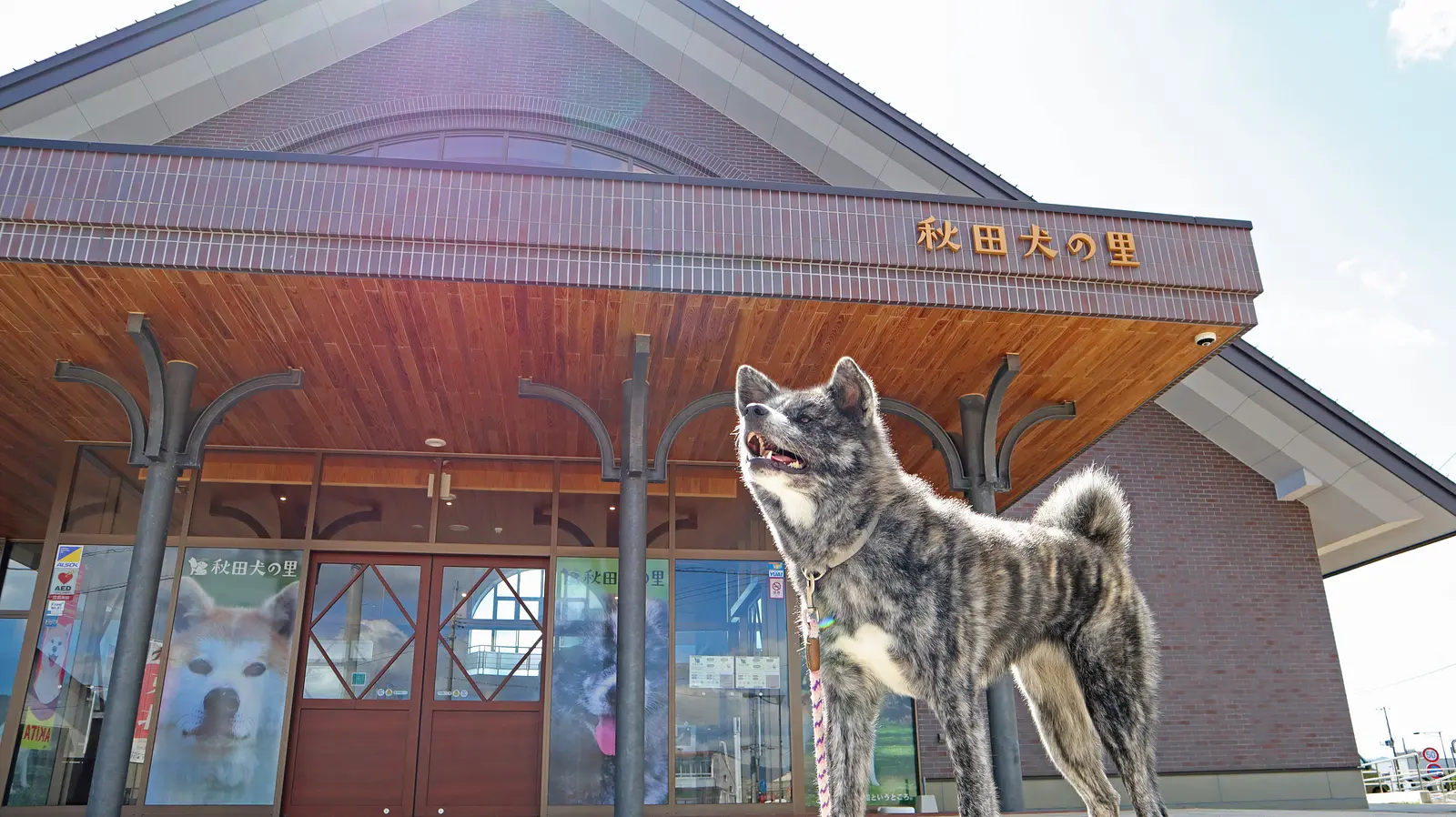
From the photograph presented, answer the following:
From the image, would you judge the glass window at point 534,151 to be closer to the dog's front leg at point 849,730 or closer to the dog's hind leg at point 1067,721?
the dog's hind leg at point 1067,721

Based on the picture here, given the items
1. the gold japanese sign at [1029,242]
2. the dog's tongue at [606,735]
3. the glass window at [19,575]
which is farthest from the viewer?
the glass window at [19,575]

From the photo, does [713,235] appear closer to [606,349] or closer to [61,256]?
[606,349]

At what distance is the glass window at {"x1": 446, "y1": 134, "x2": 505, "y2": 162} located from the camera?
11789mm

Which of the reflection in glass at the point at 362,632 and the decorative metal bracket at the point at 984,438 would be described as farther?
the reflection in glass at the point at 362,632

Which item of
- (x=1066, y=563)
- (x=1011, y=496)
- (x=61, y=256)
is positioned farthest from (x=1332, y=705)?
(x=61, y=256)

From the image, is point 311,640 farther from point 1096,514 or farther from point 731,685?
point 1096,514

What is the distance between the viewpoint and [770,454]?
106 inches

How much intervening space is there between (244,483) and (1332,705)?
1315cm

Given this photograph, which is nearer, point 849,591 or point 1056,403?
point 849,591

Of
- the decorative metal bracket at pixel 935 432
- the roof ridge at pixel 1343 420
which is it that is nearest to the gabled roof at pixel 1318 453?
the roof ridge at pixel 1343 420

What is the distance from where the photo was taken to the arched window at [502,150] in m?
11.8

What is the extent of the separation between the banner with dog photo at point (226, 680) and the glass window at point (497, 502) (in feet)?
4.84

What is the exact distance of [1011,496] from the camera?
→ 9.80 m

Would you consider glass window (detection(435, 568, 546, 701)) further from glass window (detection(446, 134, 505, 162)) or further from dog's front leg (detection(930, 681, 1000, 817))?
dog's front leg (detection(930, 681, 1000, 817))
